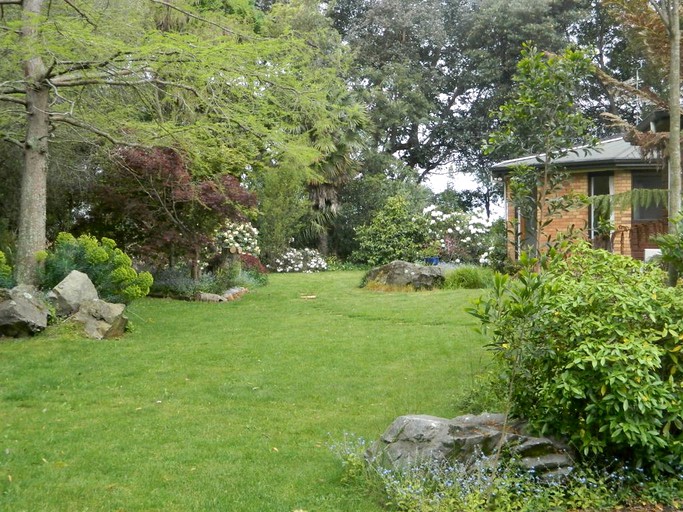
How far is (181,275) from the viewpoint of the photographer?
52.0ft

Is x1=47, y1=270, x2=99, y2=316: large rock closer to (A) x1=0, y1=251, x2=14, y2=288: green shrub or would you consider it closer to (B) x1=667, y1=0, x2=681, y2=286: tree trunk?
(A) x1=0, y1=251, x2=14, y2=288: green shrub

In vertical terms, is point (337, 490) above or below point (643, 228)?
below

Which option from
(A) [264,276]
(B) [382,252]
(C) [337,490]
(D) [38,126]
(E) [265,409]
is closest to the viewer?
(C) [337,490]

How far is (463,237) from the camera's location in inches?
899

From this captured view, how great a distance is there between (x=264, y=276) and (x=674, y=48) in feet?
46.8

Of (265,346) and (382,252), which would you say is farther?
(382,252)

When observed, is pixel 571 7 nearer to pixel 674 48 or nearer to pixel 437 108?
pixel 437 108

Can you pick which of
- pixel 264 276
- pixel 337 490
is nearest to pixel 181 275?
pixel 264 276

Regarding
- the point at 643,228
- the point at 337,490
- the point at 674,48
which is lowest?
the point at 337,490

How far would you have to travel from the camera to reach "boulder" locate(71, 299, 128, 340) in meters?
10.2

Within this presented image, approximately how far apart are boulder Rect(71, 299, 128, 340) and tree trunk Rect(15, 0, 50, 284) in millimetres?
1555

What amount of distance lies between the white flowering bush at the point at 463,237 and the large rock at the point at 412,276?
14.7 ft

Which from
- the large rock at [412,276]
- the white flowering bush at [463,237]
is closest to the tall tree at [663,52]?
the large rock at [412,276]

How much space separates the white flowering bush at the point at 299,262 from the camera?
25.2 m
